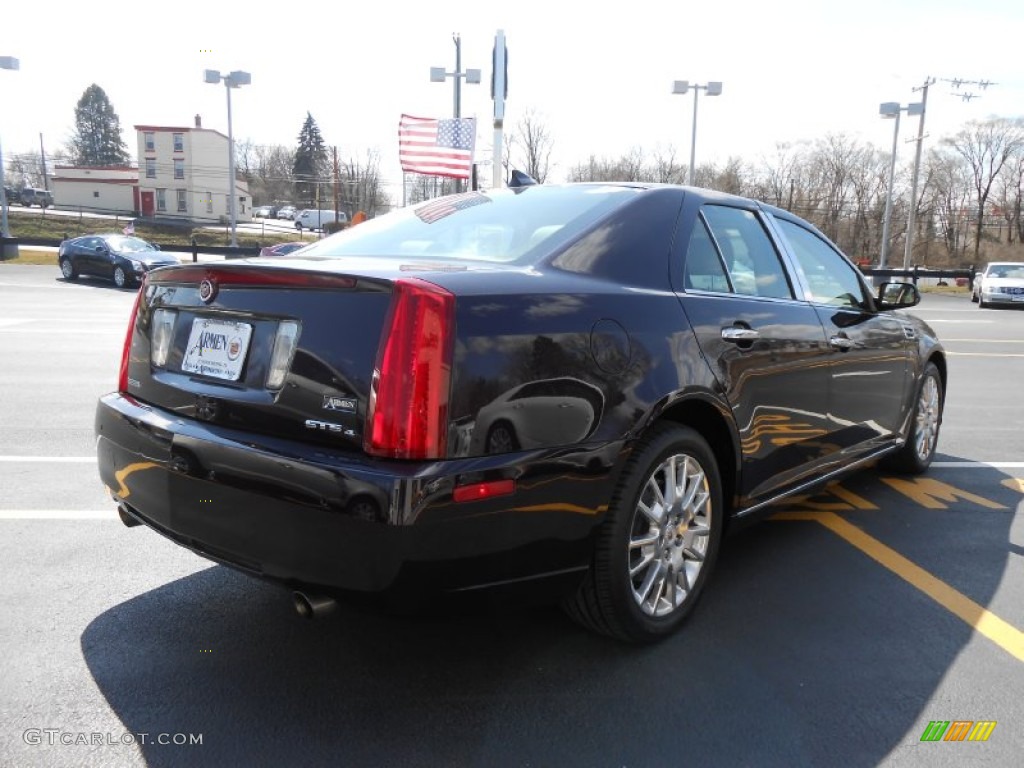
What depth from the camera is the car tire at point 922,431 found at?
5.02 m

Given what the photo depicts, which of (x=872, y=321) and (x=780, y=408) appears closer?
(x=780, y=408)

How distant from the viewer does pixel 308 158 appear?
348 ft

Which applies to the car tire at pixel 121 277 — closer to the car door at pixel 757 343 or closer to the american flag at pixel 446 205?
the american flag at pixel 446 205

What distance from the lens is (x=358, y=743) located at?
228 cm

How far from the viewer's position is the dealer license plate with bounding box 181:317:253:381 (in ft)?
8.23

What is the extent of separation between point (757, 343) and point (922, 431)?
256 centimetres

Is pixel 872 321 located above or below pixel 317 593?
above

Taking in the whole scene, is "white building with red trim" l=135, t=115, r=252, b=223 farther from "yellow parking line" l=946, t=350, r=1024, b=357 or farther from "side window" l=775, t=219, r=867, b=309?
"side window" l=775, t=219, r=867, b=309

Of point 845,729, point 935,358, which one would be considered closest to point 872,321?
point 935,358

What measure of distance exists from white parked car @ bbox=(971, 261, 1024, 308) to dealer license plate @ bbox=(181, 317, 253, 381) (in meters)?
26.4

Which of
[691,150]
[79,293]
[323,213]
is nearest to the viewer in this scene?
[79,293]

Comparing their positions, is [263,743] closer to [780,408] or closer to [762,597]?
[762,597]

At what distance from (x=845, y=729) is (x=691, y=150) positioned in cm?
3426

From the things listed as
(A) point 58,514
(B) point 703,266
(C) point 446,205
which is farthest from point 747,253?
(A) point 58,514
